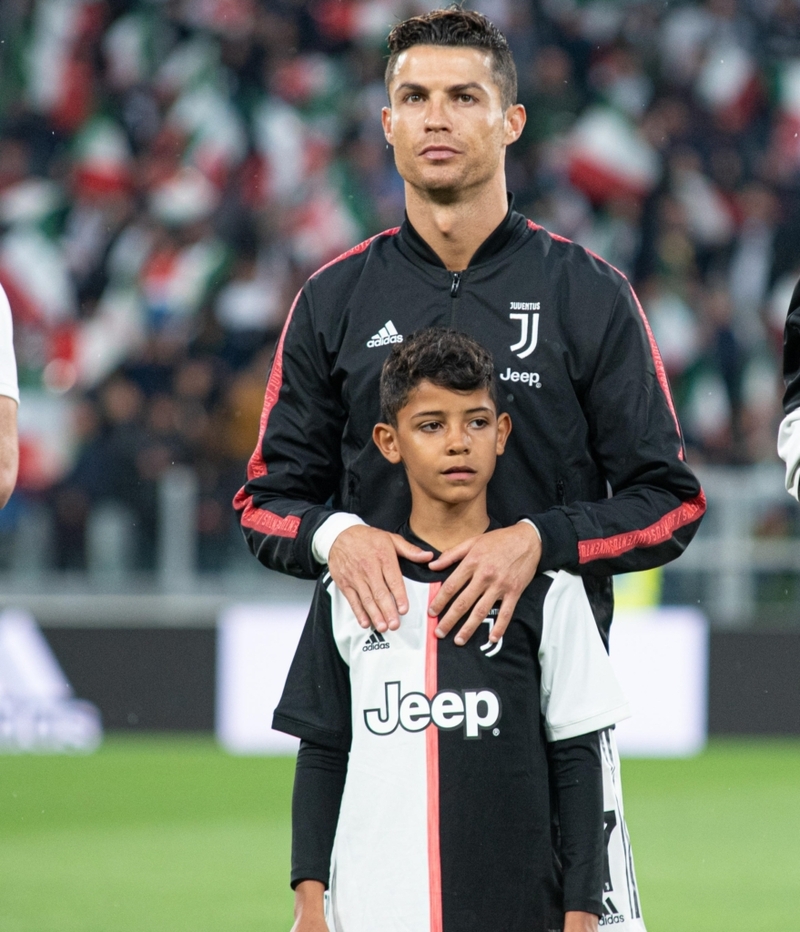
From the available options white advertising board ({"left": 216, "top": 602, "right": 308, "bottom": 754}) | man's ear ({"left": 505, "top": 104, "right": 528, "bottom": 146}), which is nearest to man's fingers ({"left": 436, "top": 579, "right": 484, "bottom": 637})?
man's ear ({"left": 505, "top": 104, "right": 528, "bottom": 146})

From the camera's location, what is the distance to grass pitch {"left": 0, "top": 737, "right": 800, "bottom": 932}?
19.5 feet

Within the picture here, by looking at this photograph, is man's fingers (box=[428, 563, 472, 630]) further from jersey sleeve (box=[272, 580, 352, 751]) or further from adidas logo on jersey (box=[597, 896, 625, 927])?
adidas logo on jersey (box=[597, 896, 625, 927])

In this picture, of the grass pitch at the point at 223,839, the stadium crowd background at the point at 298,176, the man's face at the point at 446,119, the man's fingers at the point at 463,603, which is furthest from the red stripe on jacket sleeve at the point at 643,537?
the stadium crowd background at the point at 298,176

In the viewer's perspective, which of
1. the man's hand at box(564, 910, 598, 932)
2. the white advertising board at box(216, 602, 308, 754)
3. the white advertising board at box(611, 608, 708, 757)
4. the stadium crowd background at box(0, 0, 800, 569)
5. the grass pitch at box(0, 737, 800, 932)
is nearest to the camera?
the man's hand at box(564, 910, 598, 932)

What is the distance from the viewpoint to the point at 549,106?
12.9 m

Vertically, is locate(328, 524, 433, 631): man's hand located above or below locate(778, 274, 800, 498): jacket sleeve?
below

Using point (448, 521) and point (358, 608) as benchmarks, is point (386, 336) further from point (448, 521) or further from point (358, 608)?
point (358, 608)

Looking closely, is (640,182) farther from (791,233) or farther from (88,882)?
(88,882)

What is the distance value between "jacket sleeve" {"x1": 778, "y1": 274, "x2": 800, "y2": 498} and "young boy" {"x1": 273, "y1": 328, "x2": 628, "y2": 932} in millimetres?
467

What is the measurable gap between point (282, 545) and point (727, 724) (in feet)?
21.9

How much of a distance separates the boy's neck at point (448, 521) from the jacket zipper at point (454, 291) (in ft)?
1.26

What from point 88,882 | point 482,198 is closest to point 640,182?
point 88,882

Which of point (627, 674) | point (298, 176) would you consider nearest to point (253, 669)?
point (627, 674)

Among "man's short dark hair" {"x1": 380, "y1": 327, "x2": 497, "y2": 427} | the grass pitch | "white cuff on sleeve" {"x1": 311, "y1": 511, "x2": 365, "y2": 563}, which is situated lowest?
the grass pitch
